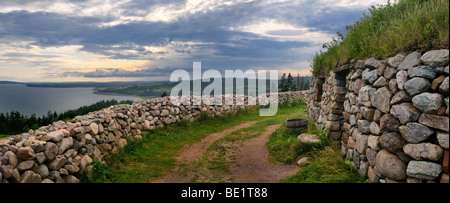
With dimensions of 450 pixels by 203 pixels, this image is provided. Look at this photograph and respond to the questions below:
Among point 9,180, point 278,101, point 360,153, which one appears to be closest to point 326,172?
point 360,153

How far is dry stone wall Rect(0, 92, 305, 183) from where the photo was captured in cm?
495

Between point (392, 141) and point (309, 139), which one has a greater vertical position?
point (392, 141)

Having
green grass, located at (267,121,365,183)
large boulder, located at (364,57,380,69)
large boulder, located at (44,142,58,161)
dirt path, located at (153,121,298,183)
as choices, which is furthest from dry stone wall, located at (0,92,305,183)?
large boulder, located at (364,57,380,69)

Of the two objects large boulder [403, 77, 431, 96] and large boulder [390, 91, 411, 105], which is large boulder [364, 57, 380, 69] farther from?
large boulder [403, 77, 431, 96]

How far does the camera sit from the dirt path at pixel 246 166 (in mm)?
6836

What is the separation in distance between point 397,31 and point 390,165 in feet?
8.65

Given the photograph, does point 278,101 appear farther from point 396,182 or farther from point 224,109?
point 396,182

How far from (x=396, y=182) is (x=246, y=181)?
3.36 m

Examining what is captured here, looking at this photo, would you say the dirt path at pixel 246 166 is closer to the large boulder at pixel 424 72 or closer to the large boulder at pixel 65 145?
the large boulder at pixel 65 145

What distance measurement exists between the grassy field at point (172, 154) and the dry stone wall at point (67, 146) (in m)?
0.36

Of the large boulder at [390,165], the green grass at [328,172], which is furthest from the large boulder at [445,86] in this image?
the green grass at [328,172]

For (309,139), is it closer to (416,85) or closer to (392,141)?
(392,141)

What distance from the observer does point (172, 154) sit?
9.01m

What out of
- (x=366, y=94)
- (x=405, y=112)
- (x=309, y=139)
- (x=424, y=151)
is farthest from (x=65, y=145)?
(x=424, y=151)
